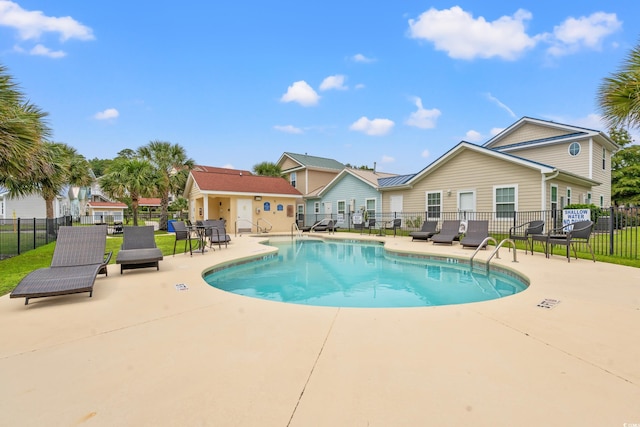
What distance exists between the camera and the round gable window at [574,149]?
58.7 feet

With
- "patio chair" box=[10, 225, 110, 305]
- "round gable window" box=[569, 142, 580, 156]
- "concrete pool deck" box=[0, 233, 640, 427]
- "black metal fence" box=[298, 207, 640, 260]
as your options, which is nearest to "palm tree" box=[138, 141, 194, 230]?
"black metal fence" box=[298, 207, 640, 260]

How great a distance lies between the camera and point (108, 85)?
58.1 feet

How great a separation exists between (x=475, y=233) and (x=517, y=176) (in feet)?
17.4

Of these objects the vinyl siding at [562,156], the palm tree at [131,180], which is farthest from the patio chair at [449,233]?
the palm tree at [131,180]

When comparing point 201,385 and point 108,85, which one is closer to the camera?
point 201,385

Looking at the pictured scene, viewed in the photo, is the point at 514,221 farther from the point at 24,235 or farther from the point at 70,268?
the point at 24,235

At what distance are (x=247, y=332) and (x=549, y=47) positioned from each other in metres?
19.6

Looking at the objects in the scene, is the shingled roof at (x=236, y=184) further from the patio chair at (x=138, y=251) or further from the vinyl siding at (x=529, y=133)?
the vinyl siding at (x=529, y=133)

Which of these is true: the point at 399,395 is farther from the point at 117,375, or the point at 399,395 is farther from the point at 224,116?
the point at 224,116

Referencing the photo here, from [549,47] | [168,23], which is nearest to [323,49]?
[168,23]

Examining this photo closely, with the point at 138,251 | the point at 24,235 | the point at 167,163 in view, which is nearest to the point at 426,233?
the point at 138,251

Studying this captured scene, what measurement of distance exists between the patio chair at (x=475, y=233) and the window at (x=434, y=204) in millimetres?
6138

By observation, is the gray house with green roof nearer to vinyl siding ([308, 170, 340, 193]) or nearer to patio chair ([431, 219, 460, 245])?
vinyl siding ([308, 170, 340, 193])

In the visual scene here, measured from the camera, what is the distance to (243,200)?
20.8 metres
